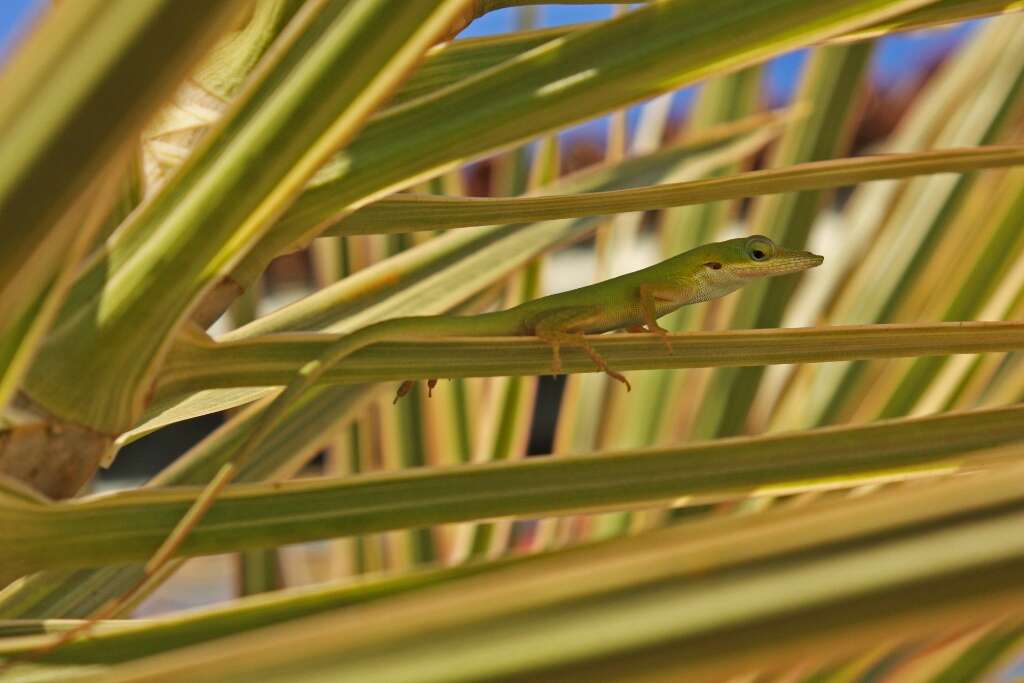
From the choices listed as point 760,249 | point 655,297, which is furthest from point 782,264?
point 655,297

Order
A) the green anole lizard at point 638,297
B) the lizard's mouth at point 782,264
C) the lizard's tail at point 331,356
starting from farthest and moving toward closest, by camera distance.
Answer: the lizard's mouth at point 782,264
the green anole lizard at point 638,297
the lizard's tail at point 331,356

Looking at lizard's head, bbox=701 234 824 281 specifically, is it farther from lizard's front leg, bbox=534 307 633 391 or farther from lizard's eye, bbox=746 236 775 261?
lizard's front leg, bbox=534 307 633 391

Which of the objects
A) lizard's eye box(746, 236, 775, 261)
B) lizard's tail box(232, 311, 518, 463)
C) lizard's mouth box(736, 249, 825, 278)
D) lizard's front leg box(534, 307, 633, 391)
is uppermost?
lizard's eye box(746, 236, 775, 261)

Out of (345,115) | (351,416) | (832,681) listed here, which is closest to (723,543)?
(345,115)

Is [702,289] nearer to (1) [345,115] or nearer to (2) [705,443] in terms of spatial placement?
(2) [705,443]

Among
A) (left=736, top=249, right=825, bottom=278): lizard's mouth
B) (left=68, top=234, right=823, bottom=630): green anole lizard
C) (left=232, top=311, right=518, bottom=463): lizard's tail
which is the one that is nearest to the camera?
(left=232, top=311, right=518, bottom=463): lizard's tail

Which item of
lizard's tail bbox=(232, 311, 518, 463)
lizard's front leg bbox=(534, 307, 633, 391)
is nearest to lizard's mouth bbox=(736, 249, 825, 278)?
lizard's front leg bbox=(534, 307, 633, 391)

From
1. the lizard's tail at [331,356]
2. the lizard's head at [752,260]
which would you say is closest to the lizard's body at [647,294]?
the lizard's head at [752,260]

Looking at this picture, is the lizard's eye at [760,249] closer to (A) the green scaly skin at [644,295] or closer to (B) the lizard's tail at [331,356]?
(A) the green scaly skin at [644,295]
